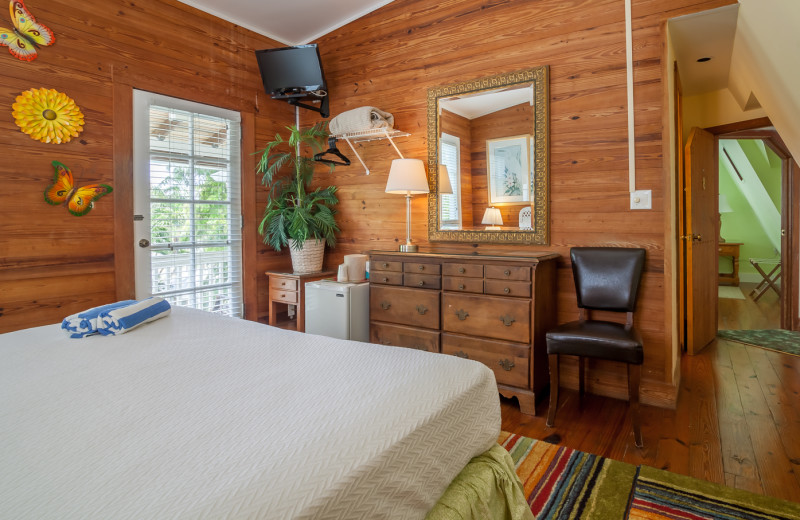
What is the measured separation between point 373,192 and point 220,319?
2.16m

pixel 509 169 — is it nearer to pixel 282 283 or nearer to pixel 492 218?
pixel 492 218

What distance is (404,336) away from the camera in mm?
3025

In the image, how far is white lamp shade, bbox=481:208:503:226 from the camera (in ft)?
10.2

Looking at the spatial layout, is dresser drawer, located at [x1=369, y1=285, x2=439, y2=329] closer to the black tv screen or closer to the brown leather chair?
the brown leather chair

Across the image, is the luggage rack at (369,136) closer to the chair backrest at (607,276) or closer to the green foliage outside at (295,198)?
the green foliage outside at (295,198)

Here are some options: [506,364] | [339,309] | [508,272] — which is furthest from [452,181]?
[506,364]

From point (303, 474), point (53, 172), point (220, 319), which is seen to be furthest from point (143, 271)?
point (303, 474)

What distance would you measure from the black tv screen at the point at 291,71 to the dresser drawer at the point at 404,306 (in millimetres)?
1790

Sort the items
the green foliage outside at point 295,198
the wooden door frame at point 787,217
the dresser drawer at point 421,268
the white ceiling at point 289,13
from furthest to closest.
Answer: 1. the wooden door frame at point 787,217
2. the green foliage outside at point 295,198
3. the white ceiling at point 289,13
4. the dresser drawer at point 421,268

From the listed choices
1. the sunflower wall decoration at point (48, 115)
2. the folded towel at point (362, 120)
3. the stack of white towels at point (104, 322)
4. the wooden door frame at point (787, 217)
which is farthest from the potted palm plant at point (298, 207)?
the wooden door frame at point (787, 217)

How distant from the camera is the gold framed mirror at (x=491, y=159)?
2.95 meters

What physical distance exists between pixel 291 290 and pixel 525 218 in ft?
6.51

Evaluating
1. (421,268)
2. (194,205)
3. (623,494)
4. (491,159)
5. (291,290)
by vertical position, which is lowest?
(623,494)

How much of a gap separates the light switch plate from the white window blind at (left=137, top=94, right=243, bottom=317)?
117 inches
